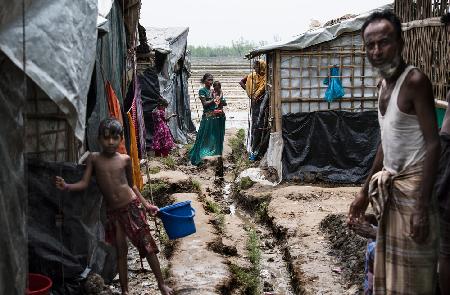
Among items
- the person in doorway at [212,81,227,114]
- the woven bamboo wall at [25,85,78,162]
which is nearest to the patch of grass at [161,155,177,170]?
the person in doorway at [212,81,227,114]

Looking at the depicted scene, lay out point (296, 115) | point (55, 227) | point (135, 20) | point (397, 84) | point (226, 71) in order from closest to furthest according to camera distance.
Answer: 1. point (397, 84)
2. point (55, 227)
3. point (135, 20)
4. point (296, 115)
5. point (226, 71)

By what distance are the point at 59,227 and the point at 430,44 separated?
504 cm

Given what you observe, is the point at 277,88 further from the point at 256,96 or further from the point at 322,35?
the point at 256,96

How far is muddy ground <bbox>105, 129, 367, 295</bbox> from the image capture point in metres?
6.12

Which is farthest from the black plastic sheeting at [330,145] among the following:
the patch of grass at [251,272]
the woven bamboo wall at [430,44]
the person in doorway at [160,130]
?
the person in doorway at [160,130]

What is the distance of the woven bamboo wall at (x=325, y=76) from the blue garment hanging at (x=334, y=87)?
0.08 m

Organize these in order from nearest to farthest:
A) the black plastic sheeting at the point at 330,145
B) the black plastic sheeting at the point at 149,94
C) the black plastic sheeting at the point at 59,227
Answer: the black plastic sheeting at the point at 59,227
the black plastic sheeting at the point at 330,145
the black plastic sheeting at the point at 149,94

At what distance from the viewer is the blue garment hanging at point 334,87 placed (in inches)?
434

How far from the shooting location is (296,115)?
1120cm

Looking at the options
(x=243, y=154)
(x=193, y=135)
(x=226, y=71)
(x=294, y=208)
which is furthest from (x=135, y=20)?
(x=226, y=71)

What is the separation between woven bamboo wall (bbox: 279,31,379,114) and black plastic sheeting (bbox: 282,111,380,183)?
0.27m

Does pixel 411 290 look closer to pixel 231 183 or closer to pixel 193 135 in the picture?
pixel 231 183

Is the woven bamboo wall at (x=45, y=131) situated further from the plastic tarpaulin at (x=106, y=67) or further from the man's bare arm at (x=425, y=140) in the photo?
the man's bare arm at (x=425, y=140)

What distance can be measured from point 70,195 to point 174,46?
13.0 meters
